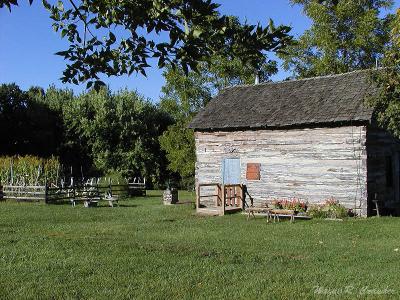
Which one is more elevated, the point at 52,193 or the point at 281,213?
the point at 52,193

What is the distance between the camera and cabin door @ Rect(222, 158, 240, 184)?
23.1m

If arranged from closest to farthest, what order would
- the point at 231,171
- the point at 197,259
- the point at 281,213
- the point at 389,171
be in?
the point at 197,259 → the point at 281,213 → the point at 389,171 → the point at 231,171

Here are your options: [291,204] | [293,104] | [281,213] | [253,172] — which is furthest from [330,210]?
[293,104]

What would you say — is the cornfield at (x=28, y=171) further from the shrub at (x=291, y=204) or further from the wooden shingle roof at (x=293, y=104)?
the shrub at (x=291, y=204)

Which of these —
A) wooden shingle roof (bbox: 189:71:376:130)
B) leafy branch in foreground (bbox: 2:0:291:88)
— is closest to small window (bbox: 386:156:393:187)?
wooden shingle roof (bbox: 189:71:376:130)

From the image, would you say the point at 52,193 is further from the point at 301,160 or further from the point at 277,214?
the point at 277,214

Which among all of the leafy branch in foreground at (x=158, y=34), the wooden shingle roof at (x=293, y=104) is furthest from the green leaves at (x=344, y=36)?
the leafy branch in foreground at (x=158, y=34)

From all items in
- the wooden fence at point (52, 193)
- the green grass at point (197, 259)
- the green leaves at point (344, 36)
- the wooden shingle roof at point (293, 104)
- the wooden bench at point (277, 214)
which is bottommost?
the green grass at point (197, 259)

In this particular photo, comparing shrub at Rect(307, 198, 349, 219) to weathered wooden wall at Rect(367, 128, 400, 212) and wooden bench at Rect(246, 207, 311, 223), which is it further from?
weathered wooden wall at Rect(367, 128, 400, 212)

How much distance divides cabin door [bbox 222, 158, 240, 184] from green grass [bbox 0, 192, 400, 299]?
509cm

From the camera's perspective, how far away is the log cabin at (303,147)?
19609mm

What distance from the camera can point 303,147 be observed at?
21.0m

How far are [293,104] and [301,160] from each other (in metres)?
2.83

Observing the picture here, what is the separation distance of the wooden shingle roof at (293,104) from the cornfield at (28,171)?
12.2 meters
